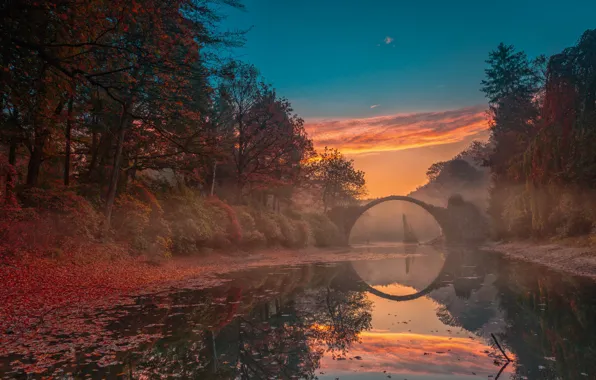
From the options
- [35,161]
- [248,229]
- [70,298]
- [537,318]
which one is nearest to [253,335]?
[537,318]

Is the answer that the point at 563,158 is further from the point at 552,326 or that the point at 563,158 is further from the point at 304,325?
the point at 304,325

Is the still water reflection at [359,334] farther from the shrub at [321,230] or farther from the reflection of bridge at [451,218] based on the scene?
the reflection of bridge at [451,218]

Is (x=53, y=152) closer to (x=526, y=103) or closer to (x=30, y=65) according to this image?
(x=30, y=65)

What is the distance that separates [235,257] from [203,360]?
78.3 ft

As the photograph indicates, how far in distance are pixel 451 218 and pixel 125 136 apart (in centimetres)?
5617

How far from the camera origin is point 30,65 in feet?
37.1

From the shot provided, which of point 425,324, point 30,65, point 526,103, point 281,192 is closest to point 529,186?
point 526,103

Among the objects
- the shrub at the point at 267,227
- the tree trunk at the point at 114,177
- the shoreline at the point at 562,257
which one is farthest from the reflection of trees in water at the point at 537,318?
the shrub at the point at 267,227

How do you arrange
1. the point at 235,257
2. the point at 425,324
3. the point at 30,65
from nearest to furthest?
the point at 425,324 < the point at 30,65 < the point at 235,257

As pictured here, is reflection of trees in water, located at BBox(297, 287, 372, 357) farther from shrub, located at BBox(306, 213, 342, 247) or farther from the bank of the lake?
shrub, located at BBox(306, 213, 342, 247)

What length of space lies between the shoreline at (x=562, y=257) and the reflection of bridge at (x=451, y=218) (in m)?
29.4

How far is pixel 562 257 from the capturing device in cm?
2398

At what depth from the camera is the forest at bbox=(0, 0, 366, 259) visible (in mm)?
10484

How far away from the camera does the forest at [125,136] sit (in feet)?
34.4
